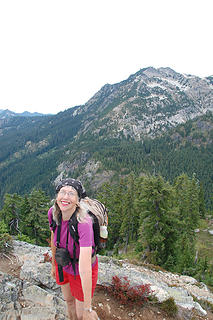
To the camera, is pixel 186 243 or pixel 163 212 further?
pixel 163 212

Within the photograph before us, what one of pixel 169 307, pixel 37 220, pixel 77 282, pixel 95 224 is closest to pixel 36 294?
pixel 77 282

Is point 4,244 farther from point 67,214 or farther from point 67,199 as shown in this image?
point 67,199

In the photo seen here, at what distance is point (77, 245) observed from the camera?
311 centimetres

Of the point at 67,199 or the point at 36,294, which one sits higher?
the point at 67,199

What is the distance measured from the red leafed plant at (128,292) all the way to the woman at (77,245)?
3.04m

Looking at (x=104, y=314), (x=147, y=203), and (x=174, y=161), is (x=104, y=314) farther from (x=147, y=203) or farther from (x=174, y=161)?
(x=174, y=161)

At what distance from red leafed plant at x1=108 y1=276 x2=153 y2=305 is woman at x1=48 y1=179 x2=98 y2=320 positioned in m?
3.04

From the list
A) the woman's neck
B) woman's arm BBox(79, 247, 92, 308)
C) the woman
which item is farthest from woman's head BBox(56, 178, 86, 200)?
woman's arm BBox(79, 247, 92, 308)

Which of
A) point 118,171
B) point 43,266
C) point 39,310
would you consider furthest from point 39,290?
point 118,171

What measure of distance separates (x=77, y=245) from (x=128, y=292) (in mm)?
4607

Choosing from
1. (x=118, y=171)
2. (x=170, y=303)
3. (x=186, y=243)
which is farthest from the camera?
(x=118, y=171)

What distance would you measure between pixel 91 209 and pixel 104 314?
15.1 ft

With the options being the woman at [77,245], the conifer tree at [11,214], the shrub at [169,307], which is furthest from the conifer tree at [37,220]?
the woman at [77,245]

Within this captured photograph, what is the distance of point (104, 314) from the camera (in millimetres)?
5676
